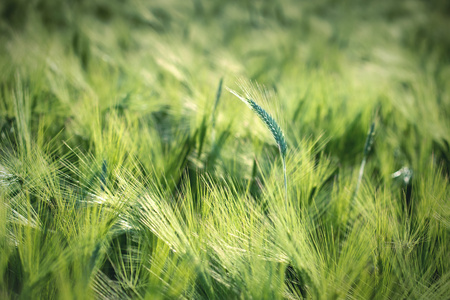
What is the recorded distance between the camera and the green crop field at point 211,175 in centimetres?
35

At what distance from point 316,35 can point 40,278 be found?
5.88 feet

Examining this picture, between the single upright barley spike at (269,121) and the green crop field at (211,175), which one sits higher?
the single upright barley spike at (269,121)

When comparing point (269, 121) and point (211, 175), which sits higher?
point (269, 121)

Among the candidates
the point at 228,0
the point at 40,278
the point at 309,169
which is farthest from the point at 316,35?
the point at 40,278

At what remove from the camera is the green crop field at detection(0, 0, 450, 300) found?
35 centimetres

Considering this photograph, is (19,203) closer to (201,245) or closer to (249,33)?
(201,245)

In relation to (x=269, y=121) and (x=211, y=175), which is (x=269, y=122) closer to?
(x=269, y=121)

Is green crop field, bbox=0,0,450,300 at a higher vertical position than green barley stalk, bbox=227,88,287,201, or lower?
lower

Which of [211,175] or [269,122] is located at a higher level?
[269,122]

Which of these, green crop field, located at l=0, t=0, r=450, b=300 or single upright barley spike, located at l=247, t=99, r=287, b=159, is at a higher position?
single upright barley spike, located at l=247, t=99, r=287, b=159

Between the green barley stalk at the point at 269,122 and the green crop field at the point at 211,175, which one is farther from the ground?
the green barley stalk at the point at 269,122

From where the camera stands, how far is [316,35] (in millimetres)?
1705

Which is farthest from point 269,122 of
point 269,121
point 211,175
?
point 211,175

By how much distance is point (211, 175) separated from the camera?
50 cm
